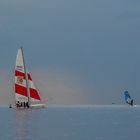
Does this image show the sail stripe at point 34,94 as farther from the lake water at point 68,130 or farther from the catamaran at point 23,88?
the lake water at point 68,130

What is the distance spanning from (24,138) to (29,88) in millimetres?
75722

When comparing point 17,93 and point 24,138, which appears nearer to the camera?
point 24,138

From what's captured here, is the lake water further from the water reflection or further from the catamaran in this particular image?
the catamaran

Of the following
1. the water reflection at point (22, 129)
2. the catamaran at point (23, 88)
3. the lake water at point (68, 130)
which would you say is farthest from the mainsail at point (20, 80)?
the lake water at point (68, 130)

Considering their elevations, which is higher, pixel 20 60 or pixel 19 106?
pixel 20 60

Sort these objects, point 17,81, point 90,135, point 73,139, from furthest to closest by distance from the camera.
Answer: point 17,81
point 90,135
point 73,139

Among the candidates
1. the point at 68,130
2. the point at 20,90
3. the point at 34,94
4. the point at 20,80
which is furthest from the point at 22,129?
the point at 34,94

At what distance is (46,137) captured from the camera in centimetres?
5819

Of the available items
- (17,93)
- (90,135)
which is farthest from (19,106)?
(90,135)

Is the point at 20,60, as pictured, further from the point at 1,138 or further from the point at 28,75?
the point at 1,138

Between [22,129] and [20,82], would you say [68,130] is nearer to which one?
[22,129]

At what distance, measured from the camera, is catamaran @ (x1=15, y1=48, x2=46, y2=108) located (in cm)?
13025

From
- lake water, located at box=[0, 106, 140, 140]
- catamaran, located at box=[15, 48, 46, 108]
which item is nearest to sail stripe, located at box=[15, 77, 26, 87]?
catamaran, located at box=[15, 48, 46, 108]

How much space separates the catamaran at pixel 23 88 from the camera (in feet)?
427
